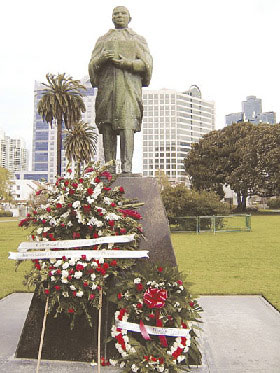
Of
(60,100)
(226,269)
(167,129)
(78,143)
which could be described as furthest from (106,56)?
(167,129)

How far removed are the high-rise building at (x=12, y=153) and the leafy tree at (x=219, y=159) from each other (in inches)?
5161

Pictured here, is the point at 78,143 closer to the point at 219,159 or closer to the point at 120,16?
the point at 219,159

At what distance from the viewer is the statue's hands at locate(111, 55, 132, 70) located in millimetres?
4996

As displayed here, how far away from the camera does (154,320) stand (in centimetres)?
340

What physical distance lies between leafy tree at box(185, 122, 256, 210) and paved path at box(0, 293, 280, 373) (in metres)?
38.6

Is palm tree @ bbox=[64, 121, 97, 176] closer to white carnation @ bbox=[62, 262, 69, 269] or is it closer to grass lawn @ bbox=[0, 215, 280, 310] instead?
grass lawn @ bbox=[0, 215, 280, 310]

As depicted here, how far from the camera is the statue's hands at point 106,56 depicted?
4.96 metres

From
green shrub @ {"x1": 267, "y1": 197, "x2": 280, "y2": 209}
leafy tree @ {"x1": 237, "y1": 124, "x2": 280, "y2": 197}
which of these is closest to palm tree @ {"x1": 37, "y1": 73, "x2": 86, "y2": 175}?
leafy tree @ {"x1": 237, "y1": 124, "x2": 280, "y2": 197}

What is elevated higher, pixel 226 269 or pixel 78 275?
pixel 78 275

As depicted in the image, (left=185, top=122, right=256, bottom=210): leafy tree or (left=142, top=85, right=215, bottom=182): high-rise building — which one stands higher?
(left=142, top=85, right=215, bottom=182): high-rise building

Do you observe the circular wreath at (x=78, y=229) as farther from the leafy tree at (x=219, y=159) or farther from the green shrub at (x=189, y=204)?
the leafy tree at (x=219, y=159)

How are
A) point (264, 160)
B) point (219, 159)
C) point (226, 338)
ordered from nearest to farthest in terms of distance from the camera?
point (226, 338), point (264, 160), point (219, 159)

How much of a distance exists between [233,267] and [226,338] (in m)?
5.76

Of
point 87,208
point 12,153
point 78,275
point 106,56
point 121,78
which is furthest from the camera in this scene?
point 12,153
